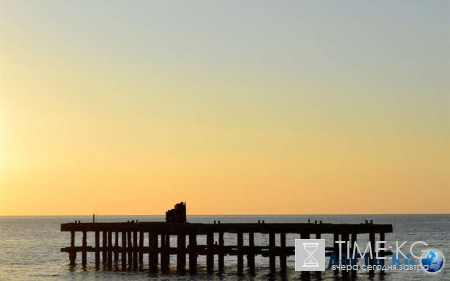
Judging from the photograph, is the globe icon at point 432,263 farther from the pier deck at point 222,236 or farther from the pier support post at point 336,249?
the pier support post at point 336,249

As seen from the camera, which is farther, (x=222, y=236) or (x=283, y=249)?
(x=222, y=236)

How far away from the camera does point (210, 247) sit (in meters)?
70.2

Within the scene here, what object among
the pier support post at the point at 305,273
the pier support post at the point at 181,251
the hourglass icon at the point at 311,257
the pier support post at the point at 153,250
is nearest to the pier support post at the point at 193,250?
the pier support post at the point at 181,251

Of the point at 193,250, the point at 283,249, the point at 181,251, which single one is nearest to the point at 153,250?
the point at 181,251

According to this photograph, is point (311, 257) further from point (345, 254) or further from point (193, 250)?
point (193, 250)

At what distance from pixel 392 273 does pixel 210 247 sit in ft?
51.6

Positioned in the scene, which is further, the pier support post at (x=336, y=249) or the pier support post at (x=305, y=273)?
the pier support post at (x=336, y=249)

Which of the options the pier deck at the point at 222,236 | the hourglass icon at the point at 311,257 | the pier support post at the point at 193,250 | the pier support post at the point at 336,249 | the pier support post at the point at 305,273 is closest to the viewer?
the pier support post at the point at 305,273

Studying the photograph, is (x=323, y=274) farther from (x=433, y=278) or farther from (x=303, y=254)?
(x=433, y=278)

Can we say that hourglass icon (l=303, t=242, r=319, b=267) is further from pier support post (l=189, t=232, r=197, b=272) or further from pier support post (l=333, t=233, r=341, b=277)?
pier support post (l=189, t=232, r=197, b=272)

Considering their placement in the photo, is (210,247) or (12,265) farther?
(12,265)

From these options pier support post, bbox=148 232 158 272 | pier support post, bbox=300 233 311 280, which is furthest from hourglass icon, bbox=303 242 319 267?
pier support post, bbox=148 232 158 272

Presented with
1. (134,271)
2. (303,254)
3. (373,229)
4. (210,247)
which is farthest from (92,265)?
(373,229)

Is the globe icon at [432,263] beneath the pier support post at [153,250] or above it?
beneath
